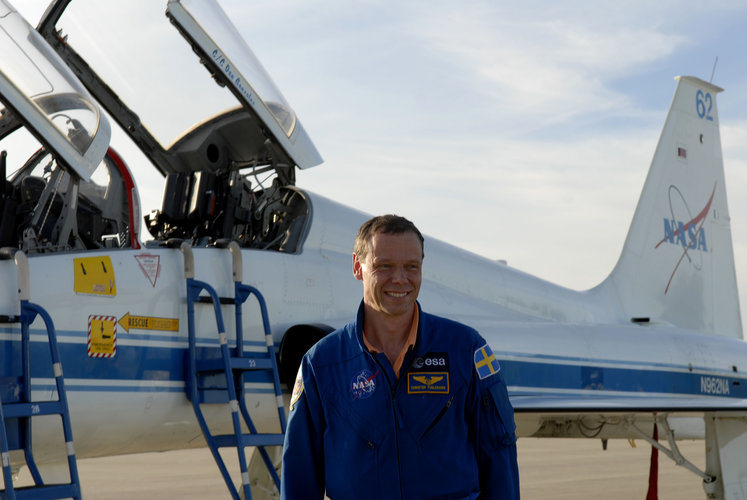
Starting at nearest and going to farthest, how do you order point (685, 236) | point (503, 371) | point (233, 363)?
point (233, 363) → point (503, 371) → point (685, 236)

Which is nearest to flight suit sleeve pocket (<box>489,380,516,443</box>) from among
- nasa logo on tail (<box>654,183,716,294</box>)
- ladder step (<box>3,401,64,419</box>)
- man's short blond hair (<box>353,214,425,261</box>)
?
man's short blond hair (<box>353,214,425,261</box>)

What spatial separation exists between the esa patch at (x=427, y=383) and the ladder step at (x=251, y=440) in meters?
3.35

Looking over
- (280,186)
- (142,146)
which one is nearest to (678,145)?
(280,186)

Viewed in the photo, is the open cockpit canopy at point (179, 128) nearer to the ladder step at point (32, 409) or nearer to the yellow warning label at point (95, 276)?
the yellow warning label at point (95, 276)

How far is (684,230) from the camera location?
11.0 meters

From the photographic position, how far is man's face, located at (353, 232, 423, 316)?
2299 mm

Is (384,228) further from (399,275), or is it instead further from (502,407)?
(502,407)

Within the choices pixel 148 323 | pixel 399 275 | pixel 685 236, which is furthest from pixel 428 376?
pixel 685 236

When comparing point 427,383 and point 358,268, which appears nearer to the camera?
point 427,383

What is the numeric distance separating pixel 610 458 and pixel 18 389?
14155mm

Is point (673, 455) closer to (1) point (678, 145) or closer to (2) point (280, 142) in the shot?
(2) point (280, 142)

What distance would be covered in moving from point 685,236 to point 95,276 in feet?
25.8

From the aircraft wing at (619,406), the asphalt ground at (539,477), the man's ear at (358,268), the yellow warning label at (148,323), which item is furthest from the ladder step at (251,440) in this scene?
the asphalt ground at (539,477)

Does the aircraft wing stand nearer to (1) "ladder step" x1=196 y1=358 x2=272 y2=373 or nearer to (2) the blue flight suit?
(1) "ladder step" x1=196 y1=358 x2=272 y2=373
